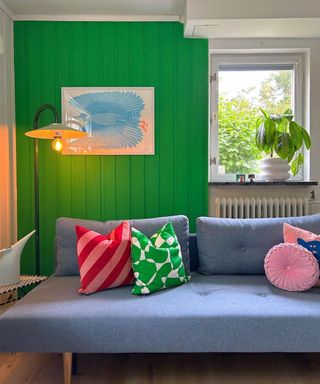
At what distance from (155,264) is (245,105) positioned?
Result: 69.8 inches

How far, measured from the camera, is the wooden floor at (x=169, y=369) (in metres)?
1.66

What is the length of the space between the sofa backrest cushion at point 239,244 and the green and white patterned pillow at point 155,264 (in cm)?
26

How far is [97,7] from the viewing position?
248 centimetres

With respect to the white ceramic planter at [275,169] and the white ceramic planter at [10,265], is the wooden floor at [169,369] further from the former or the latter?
the white ceramic planter at [275,169]

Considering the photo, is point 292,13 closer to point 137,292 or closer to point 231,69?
point 231,69

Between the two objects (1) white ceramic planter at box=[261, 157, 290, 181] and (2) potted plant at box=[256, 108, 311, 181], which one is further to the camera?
(1) white ceramic planter at box=[261, 157, 290, 181]

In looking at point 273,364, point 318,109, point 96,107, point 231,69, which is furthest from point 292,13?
point 273,364

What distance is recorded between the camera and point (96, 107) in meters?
2.62

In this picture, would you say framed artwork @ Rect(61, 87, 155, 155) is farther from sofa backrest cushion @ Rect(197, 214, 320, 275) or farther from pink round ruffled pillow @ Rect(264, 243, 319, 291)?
pink round ruffled pillow @ Rect(264, 243, 319, 291)

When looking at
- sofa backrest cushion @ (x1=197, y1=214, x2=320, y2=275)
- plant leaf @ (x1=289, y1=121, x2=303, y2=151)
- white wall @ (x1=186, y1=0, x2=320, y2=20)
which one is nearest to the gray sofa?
sofa backrest cushion @ (x1=197, y1=214, x2=320, y2=275)

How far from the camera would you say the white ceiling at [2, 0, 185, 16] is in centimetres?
241

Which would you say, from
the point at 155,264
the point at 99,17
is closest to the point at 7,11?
the point at 99,17

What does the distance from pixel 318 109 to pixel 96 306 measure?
2.42 m

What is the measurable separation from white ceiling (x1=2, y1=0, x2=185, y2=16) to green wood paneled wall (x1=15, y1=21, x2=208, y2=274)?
0.09 m
